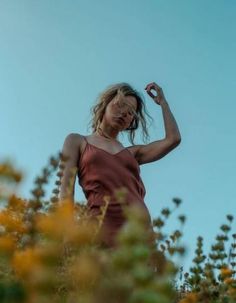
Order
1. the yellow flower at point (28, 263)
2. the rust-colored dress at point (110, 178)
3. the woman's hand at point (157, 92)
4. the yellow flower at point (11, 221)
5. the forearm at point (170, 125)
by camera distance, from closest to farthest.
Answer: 1. the yellow flower at point (28, 263)
2. the yellow flower at point (11, 221)
3. the rust-colored dress at point (110, 178)
4. the forearm at point (170, 125)
5. the woman's hand at point (157, 92)

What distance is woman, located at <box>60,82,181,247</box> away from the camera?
3340 millimetres

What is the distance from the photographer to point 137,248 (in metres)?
0.71

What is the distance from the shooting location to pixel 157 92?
169 inches

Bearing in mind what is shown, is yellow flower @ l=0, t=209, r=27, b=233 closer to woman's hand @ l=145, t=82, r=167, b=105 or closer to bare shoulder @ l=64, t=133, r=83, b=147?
bare shoulder @ l=64, t=133, r=83, b=147

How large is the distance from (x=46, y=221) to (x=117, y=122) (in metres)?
2.96

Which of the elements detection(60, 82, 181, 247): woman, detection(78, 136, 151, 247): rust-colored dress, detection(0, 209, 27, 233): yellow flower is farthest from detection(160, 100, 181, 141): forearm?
detection(0, 209, 27, 233): yellow flower

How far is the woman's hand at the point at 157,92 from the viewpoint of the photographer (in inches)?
168

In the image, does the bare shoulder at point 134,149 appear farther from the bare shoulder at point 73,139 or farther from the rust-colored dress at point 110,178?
the bare shoulder at point 73,139

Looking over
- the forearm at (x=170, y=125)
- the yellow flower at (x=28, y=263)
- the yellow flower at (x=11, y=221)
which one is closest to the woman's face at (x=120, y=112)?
the forearm at (x=170, y=125)

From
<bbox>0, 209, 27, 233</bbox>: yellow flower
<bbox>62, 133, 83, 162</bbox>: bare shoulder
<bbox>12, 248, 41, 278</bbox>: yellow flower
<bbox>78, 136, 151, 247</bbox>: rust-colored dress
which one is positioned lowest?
<bbox>12, 248, 41, 278</bbox>: yellow flower

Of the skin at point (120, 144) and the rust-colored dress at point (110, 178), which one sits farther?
the skin at point (120, 144)

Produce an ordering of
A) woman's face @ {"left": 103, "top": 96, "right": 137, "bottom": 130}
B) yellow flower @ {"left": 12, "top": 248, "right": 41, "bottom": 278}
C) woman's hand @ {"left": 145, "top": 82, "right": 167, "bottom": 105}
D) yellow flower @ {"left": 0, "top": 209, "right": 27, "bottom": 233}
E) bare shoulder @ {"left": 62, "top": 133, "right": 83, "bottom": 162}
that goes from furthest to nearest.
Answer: woman's hand @ {"left": 145, "top": 82, "right": 167, "bottom": 105} → woman's face @ {"left": 103, "top": 96, "right": 137, "bottom": 130} → bare shoulder @ {"left": 62, "top": 133, "right": 83, "bottom": 162} → yellow flower @ {"left": 0, "top": 209, "right": 27, "bottom": 233} → yellow flower @ {"left": 12, "top": 248, "right": 41, "bottom": 278}

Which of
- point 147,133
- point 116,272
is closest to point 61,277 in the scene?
point 116,272

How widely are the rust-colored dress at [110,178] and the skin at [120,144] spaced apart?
0.07 m
